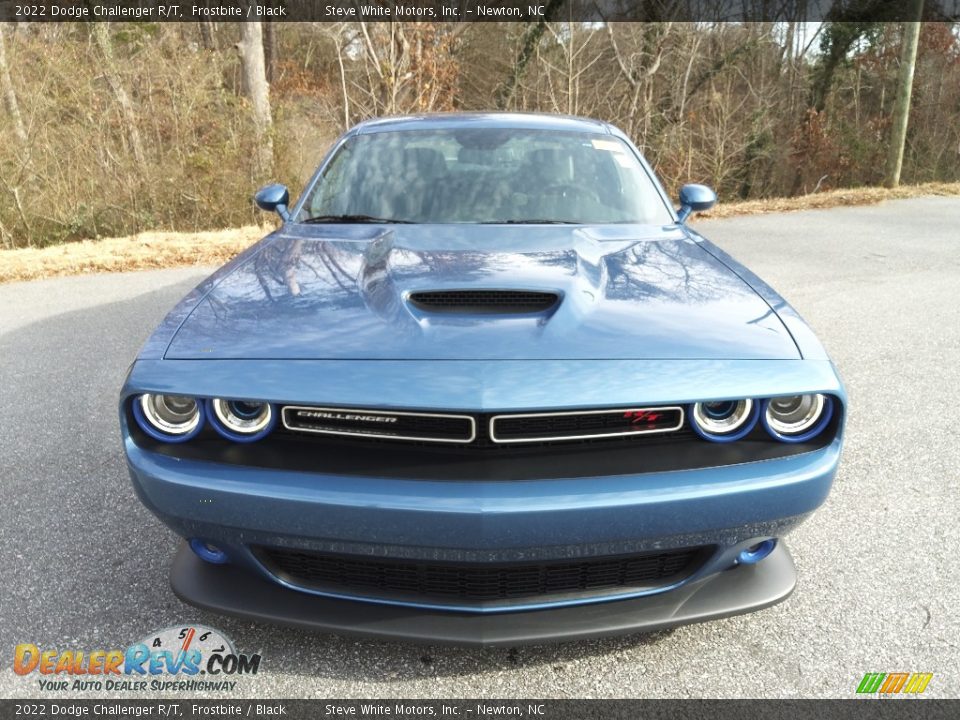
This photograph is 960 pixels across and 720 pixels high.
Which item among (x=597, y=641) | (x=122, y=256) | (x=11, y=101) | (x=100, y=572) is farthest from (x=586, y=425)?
(x=11, y=101)

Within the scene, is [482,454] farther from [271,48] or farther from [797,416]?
[271,48]

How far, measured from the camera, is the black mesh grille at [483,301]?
1.90 m

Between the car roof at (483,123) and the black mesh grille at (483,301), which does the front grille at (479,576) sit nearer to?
the black mesh grille at (483,301)

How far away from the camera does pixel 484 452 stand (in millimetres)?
1643

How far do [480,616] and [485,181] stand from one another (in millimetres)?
1929

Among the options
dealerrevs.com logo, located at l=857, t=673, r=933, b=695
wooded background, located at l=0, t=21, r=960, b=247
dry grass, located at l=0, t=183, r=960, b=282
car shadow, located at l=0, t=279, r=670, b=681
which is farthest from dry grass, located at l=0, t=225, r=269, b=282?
dealerrevs.com logo, located at l=857, t=673, r=933, b=695

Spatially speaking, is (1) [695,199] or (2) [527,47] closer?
(1) [695,199]

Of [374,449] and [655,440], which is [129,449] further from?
[655,440]

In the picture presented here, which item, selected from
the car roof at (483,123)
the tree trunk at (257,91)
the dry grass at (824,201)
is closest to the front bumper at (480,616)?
the car roof at (483,123)

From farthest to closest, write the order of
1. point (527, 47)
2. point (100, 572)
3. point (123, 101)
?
point (527, 47), point (123, 101), point (100, 572)

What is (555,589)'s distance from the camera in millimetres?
1766

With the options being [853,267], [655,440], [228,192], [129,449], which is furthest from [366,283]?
[228,192]

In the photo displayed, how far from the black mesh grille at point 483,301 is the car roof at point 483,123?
1.67 m

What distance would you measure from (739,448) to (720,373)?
0.74 feet
